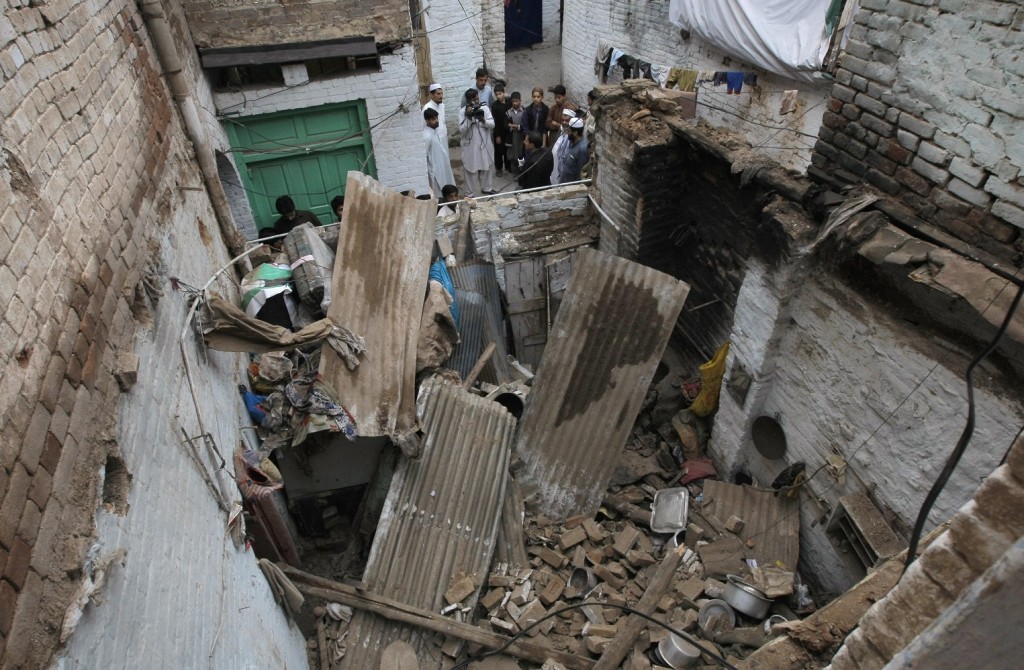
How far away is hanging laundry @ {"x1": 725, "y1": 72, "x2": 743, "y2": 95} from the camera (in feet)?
29.8

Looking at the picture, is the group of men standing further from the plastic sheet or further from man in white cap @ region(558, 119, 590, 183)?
the plastic sheet

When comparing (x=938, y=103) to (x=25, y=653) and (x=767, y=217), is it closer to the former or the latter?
(x=767, y=217)

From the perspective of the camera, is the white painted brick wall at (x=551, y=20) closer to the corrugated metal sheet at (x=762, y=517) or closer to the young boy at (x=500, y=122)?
the young boy at (x=500, y=122)

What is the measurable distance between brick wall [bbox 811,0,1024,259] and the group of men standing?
522 cm

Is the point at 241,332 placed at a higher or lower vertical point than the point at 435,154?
higher

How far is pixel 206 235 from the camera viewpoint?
199 inches

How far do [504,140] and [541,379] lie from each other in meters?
7.27

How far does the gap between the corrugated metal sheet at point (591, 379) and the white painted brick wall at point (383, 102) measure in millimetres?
3994

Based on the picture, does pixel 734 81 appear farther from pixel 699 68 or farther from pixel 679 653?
pixel 679 653

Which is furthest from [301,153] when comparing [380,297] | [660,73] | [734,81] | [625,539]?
[660,73]

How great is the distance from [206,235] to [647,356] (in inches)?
158

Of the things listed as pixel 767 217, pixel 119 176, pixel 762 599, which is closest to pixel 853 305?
pixel 767 217

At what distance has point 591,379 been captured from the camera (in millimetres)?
5375

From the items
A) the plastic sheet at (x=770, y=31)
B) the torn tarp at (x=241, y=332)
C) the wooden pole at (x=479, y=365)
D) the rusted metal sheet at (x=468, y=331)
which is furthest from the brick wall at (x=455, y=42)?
the torn tarp at (x=241, y=332)
